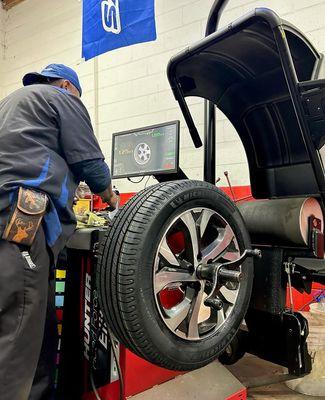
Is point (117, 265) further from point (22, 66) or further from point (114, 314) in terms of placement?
point (22, 66)

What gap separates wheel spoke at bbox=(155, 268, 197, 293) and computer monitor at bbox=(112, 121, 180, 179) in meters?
1.48

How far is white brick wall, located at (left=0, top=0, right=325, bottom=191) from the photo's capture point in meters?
3.03

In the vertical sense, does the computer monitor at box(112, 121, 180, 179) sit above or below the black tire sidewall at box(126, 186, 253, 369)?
above

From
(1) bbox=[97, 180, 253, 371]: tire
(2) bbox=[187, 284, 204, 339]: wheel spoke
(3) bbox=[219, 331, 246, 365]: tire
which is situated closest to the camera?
(1) bbox=[97, 180, 253, 371]: tire

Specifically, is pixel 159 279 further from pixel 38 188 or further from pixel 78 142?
pixel 78 142

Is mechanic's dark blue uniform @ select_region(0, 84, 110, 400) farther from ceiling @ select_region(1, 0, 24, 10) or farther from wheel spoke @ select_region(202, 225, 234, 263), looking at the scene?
ceiling @ select_region(1, 0, 24, 10)

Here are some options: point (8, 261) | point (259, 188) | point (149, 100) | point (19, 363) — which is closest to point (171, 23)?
point (149, 100)

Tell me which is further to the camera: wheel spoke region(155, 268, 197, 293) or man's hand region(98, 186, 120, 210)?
man's hand region(98, 186, 120, 210)

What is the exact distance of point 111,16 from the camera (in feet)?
11.2

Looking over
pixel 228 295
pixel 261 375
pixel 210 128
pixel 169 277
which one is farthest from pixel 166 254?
pixel 261 375

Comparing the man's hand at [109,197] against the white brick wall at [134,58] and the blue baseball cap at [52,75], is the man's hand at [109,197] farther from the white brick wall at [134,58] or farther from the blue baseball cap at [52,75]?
the white brick wall at [134,58]

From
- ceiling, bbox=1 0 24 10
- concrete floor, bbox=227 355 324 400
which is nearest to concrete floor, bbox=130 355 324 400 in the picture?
concrete floor, bbox=227 355 324 400

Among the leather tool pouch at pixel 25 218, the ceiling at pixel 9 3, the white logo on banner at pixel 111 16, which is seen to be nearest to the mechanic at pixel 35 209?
the leather tool pouch at pixel 25 218

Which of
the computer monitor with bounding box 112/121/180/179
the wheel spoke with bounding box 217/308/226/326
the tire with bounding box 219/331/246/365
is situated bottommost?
the tire with bounding box 219/331/246/365
